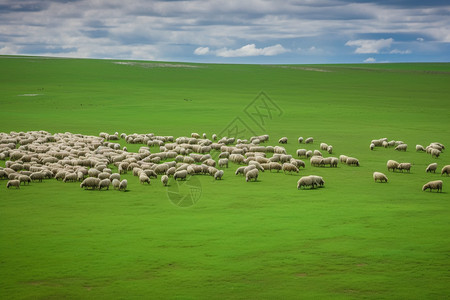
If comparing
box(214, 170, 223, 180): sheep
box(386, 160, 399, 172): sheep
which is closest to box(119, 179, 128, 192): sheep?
box(214, 170, 223, 180): sheep

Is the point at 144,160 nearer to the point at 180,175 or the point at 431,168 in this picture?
the point at 180,175

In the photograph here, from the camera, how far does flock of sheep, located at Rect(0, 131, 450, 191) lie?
21.5 meters

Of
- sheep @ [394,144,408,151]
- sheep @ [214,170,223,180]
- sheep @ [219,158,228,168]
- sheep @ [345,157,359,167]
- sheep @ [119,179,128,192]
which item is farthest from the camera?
sheep @ [394,144,408,151]

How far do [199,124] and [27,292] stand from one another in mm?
33531

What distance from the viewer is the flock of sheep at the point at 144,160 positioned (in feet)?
70.5

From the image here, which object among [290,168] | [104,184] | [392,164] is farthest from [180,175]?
[392,164]

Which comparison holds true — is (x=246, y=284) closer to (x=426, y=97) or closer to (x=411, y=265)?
(x=411, y=265)

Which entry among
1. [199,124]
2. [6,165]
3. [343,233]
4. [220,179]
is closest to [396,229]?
[343,233]

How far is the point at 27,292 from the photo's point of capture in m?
10.8

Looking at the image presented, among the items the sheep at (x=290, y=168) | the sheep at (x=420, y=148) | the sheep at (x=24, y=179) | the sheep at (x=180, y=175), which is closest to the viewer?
the sheep at (x=24, y=179)

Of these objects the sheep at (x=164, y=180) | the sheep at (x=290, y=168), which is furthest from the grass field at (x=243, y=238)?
the sheep at (x=290, y=168)

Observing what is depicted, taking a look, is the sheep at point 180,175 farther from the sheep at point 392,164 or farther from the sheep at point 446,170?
the sheep at point 446,170

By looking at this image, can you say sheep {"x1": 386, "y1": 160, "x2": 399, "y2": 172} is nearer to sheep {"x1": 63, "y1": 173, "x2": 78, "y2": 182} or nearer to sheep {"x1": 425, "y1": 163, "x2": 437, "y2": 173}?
sheep {"x1": 425, "y1": 163, "x2": 437, "y2": 173}

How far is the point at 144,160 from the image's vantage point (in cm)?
2511
